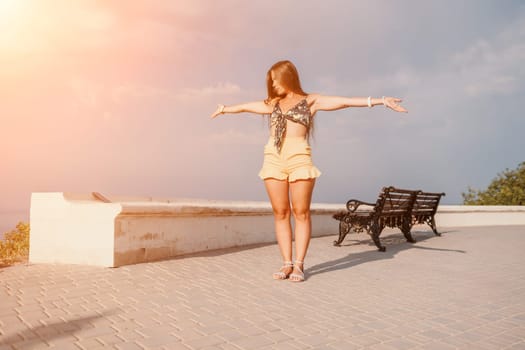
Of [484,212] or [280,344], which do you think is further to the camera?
[484,212]

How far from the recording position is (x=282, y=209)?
17.8 ft

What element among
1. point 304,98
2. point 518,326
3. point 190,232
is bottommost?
point 518,326

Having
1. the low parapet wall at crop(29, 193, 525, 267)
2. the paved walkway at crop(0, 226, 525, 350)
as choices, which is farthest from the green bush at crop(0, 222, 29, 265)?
the paved walkway at crop(0, 226, 525, 350)

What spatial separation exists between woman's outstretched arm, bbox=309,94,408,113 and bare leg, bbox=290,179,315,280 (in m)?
0.86

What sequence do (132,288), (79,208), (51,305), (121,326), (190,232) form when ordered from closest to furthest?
(121,326) < (51,305) < (132,288) < (79,208) < (190,232)

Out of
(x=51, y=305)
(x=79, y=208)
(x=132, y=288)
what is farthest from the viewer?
(x=79, y=208)

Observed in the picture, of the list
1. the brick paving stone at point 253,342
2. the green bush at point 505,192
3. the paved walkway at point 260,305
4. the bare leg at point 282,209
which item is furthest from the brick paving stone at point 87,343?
the green bush at point 505,192

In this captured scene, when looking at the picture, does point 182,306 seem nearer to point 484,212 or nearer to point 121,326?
point 121,326

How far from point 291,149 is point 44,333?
3036 millimetres

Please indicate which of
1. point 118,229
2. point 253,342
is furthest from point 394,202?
point 253,342

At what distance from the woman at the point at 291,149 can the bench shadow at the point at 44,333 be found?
2415 millimetres

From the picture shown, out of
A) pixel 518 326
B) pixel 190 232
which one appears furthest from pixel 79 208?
pixel 518 326

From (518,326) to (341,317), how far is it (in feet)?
4.51

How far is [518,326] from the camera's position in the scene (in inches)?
145
